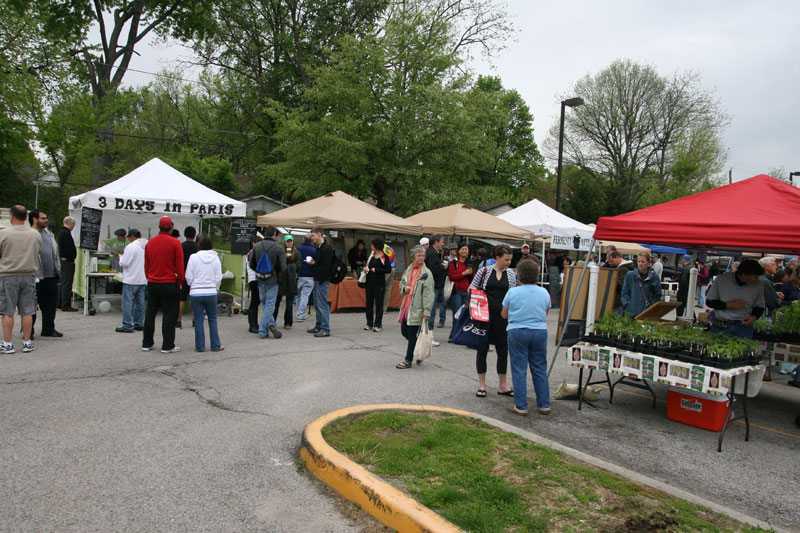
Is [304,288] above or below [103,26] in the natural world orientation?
below

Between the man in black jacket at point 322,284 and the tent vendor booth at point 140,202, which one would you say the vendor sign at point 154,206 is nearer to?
the tent vendor booth at point 140,202

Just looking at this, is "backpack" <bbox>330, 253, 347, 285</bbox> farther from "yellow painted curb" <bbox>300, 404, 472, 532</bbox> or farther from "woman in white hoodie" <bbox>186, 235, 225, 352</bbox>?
"yellow painted curb" <bbox>300, 404, 472, 532</bbox>

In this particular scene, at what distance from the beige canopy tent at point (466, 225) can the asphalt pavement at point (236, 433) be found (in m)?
7.18

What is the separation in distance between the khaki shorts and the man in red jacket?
149cm

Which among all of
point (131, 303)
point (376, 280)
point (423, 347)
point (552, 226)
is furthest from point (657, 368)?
point (552, 226)

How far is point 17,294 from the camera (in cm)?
768

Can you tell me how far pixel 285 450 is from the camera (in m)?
4.67

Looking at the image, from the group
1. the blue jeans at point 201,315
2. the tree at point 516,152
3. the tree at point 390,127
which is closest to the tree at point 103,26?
the tree at point 390,127

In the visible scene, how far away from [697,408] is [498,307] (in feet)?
7.85

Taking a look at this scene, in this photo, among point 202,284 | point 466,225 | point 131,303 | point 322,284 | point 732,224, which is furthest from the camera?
point 466,225

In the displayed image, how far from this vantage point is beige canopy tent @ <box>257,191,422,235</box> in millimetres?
13336

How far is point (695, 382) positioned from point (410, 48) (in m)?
18.5

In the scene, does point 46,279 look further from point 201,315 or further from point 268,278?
point 268,278

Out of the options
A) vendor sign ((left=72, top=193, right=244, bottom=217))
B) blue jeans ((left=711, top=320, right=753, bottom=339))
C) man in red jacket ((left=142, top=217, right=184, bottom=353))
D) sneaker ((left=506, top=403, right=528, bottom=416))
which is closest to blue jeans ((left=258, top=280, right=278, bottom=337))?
man in red jacket ((left=142, top=217, right=184, bottom=353))
